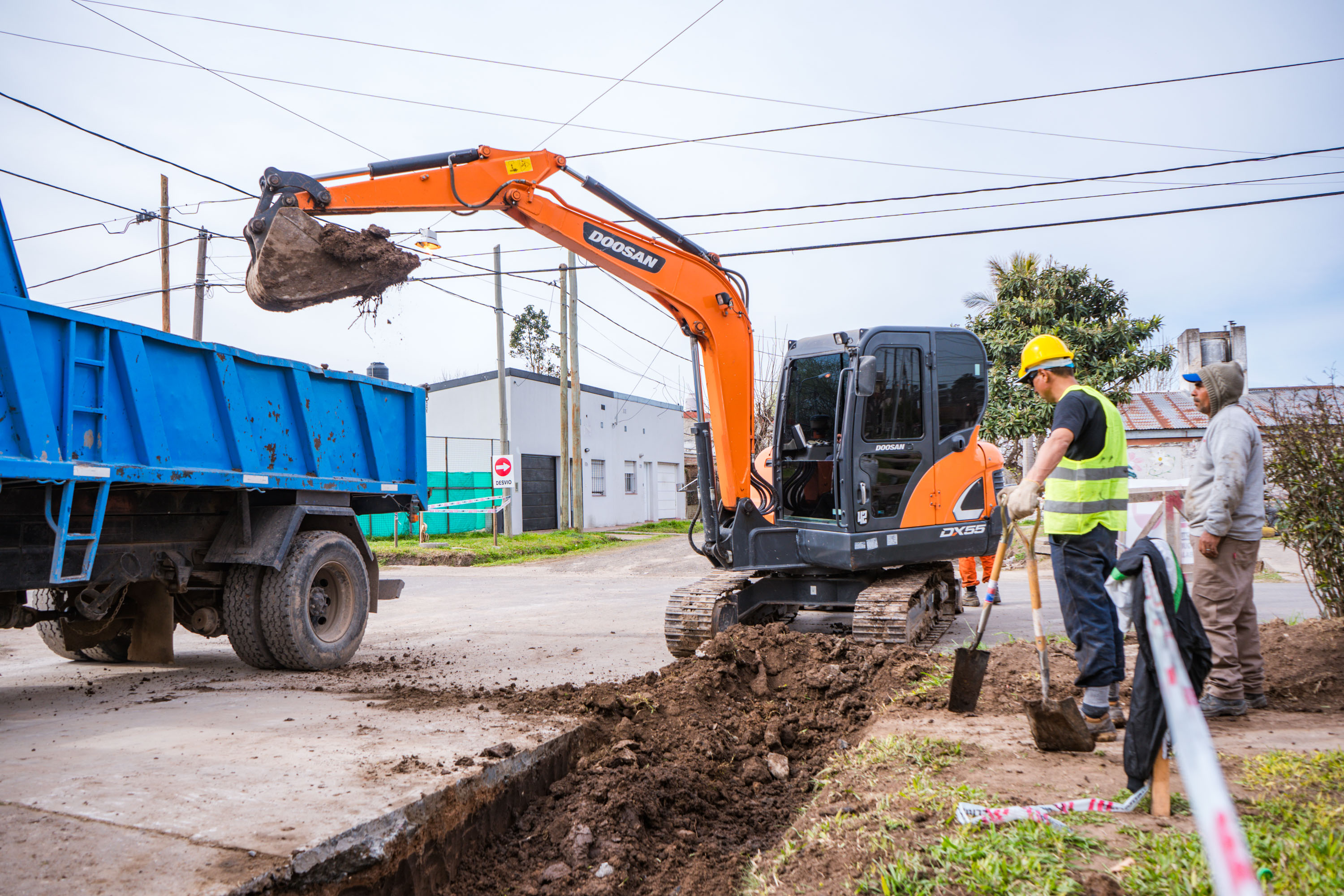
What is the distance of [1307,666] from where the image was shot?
509 cm

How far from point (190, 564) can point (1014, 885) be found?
20.2 feet

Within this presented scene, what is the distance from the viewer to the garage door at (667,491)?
3791cm

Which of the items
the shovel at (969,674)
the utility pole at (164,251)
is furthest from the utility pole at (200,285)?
the shovel at (969,674)

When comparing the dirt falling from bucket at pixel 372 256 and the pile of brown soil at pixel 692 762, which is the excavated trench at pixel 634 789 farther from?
the dirt falling from bucket at pixel 372 256

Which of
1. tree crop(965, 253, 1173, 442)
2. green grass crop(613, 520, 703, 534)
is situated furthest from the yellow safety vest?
green grass crop(613, 520, 703, 534)

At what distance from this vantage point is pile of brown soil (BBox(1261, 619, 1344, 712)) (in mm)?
4730

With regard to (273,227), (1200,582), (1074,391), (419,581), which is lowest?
(419,581)

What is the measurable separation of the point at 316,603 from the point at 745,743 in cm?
408

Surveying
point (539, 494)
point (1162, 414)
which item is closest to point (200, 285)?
point (539, 494)

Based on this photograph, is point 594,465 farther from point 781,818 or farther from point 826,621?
point 781,818

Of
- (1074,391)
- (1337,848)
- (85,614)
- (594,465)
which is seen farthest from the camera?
(594,465)

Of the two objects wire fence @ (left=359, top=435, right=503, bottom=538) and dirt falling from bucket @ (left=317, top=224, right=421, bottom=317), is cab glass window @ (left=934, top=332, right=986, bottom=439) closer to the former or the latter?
dirt falling from bucket @ (left=317, top=224, right=421, bottom=317)

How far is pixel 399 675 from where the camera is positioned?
6816mm

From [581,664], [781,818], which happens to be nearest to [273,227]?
[581,664]
